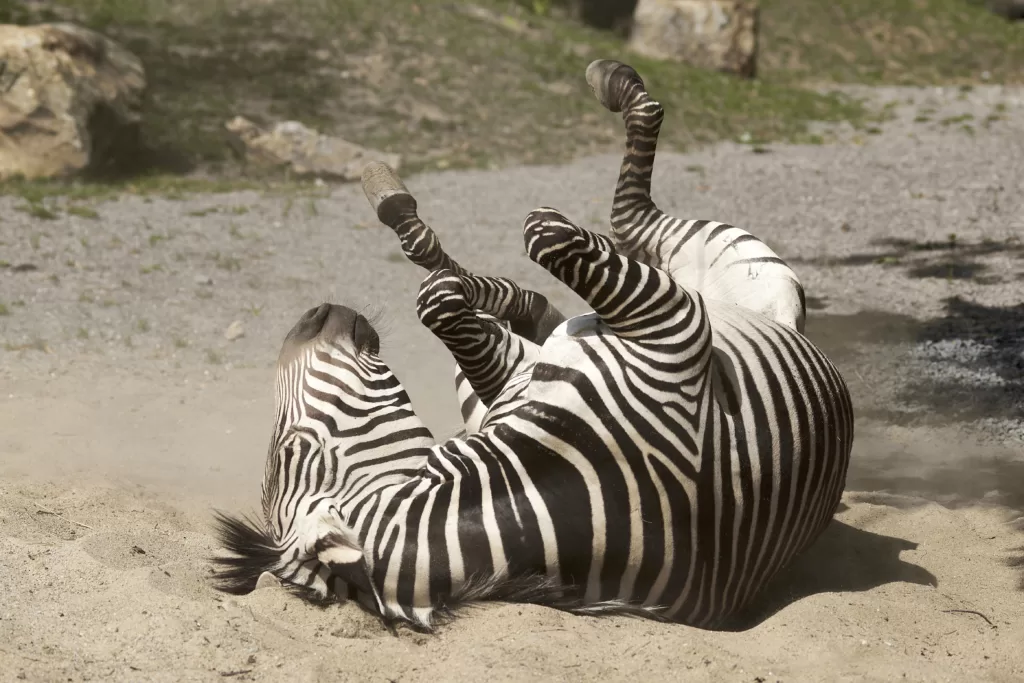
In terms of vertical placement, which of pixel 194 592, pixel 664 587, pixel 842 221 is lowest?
pixel 194 592

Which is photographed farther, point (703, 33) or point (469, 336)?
point (703, 33)

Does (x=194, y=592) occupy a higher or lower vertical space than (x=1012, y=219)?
lower

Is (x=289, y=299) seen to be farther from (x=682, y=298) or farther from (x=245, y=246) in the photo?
(x=682, y=298)

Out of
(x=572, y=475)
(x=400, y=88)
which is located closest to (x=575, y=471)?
(x=572, y=475)

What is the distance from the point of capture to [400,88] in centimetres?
1350

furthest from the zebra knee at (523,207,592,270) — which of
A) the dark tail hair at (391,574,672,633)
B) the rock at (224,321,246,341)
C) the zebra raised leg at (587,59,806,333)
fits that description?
A: the rock at (224,321,246,341)

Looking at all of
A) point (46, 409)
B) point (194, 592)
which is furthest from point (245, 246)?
point (194, 592)

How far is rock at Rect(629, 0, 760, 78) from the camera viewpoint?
16125mm

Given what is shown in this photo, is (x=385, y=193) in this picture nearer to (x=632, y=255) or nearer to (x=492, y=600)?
(x=632, y=255)

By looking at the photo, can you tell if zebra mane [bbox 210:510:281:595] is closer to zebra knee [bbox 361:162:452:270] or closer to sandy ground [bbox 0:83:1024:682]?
sandy ground [bbox 0:83:1024:682]

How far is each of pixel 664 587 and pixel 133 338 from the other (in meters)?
4.50

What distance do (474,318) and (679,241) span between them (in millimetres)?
1144

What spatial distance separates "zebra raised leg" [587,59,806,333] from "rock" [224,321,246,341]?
2.91 m

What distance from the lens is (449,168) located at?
39.3 feet
